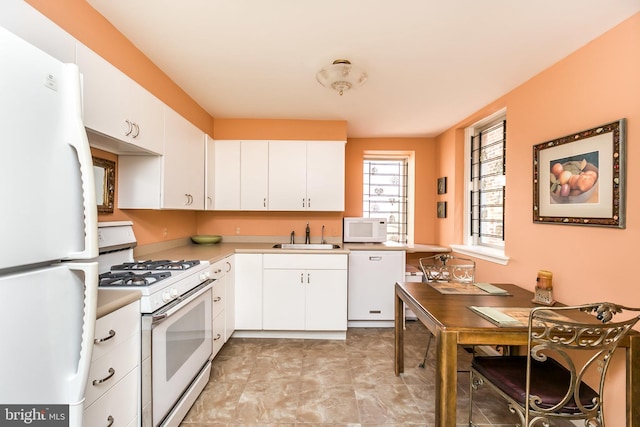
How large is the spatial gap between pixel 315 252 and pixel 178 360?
1548 millimetres

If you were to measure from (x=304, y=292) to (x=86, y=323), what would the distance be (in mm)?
2201

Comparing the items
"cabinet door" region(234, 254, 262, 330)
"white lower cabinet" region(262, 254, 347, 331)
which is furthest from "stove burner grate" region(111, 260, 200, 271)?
"white lower cabinet" region(262, 254, 347, 331)

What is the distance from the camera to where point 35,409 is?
0.79m

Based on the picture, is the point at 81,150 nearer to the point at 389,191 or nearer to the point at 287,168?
the point at 287,168

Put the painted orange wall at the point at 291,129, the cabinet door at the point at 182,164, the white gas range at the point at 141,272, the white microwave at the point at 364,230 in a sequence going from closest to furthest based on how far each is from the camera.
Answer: the white gas range at the point at 141,272
the cabinet door at the point at 182,164
the painted orange wall at the point at 291,129
the white microwave at the point at 364,230

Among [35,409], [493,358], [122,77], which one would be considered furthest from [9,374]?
[493,358]

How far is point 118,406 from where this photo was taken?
1.30 m

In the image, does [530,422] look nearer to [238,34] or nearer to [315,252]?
[315,252]

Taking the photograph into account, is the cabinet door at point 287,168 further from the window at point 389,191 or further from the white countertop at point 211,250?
the window at point 389,191

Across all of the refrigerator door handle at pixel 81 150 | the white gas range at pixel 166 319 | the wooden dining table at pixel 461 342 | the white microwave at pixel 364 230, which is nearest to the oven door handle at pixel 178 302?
the white gas range at pixel 166 319

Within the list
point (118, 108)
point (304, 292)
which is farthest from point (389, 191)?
point (118, 108)

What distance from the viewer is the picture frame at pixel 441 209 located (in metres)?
3.76

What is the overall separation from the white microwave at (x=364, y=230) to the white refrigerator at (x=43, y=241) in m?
2.85

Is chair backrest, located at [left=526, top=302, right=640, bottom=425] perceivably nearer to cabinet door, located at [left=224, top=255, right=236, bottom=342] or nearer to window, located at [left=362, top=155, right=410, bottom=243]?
cabinet door, located at [left=224, top=255, right=236, bottom=342]
